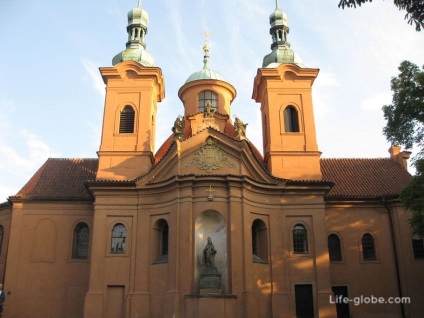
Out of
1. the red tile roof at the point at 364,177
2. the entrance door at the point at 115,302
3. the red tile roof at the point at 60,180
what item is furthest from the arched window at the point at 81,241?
the red tile roof at the point at 364,177

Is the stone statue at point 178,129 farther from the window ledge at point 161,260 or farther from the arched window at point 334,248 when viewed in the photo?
the arched window at point 334,248

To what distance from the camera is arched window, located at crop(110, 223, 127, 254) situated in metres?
22.7

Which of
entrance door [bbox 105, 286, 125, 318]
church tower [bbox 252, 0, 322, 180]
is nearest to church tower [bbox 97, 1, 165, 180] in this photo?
entrance door [bbox 105, 286, 125, 318]

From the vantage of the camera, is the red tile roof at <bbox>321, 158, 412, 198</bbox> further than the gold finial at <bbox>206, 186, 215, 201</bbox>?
Yes

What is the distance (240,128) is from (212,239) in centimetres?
594

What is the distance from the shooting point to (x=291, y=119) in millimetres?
26000

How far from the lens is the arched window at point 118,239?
74.5 ft

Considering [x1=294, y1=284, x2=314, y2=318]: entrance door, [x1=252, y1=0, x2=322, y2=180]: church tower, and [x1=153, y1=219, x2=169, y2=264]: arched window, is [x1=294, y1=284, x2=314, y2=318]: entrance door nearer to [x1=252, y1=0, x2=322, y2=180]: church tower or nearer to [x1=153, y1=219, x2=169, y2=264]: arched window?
[x1=252, y1=0, x2=322, y2=180]: church tower

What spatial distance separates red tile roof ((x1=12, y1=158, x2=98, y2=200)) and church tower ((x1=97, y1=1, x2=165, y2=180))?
10.2 feet

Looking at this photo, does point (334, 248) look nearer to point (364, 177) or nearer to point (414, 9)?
point (364, 177)

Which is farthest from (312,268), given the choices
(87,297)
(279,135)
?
(87,297)

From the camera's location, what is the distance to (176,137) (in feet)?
76.4

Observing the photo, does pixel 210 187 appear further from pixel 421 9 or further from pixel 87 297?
pixel 421 9

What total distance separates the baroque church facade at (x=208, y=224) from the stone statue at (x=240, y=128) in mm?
56
